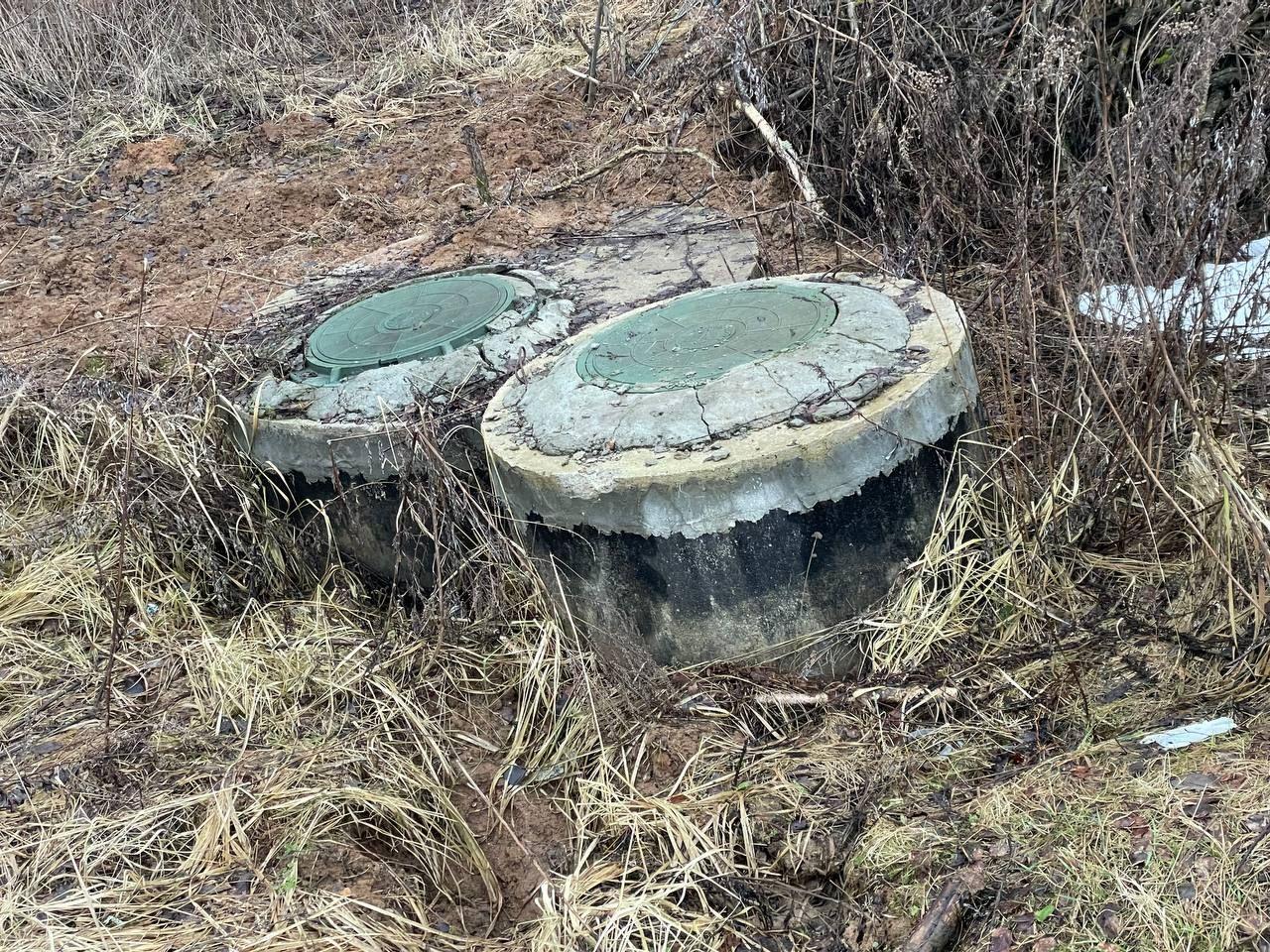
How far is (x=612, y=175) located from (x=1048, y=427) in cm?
345

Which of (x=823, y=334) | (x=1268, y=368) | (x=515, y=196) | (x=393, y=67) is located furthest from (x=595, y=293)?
(x=393, y=67)

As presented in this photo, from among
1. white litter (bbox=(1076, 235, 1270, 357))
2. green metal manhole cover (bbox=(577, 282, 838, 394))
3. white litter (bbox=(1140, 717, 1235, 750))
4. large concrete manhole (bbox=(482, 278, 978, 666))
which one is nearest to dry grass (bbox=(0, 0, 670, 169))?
green metal manhole cover (bbox=(577, 282, 838, 394))

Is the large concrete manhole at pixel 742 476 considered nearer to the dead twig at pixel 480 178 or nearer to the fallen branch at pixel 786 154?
the fallen branch at pixel 786 154


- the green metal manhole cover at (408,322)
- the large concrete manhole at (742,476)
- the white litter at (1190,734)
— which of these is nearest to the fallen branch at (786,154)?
the green metal manhole cover at (408,322)

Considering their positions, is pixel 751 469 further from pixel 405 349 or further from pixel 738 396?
pixel 405 349

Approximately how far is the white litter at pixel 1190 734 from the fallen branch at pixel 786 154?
2.88 m

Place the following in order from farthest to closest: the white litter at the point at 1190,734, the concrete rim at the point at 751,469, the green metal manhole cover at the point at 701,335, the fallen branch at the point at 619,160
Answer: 1. the fallen branch at the point at 619,160
2. the green metal manhole cover at the point at 701,335
3. the concrete rim at the point at 751,469
4. the white litter at the point at 1190,734

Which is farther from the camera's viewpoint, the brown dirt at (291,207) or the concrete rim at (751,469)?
the brown dirt at (291,207)

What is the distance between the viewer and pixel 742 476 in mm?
2729

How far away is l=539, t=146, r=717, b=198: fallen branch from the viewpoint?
592 centimetres

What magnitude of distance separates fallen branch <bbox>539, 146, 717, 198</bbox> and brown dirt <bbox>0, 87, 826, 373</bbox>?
45mm

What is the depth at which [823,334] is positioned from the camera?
3178mm

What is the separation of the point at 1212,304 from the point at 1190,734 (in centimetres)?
123

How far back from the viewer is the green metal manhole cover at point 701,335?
10.3 feet
